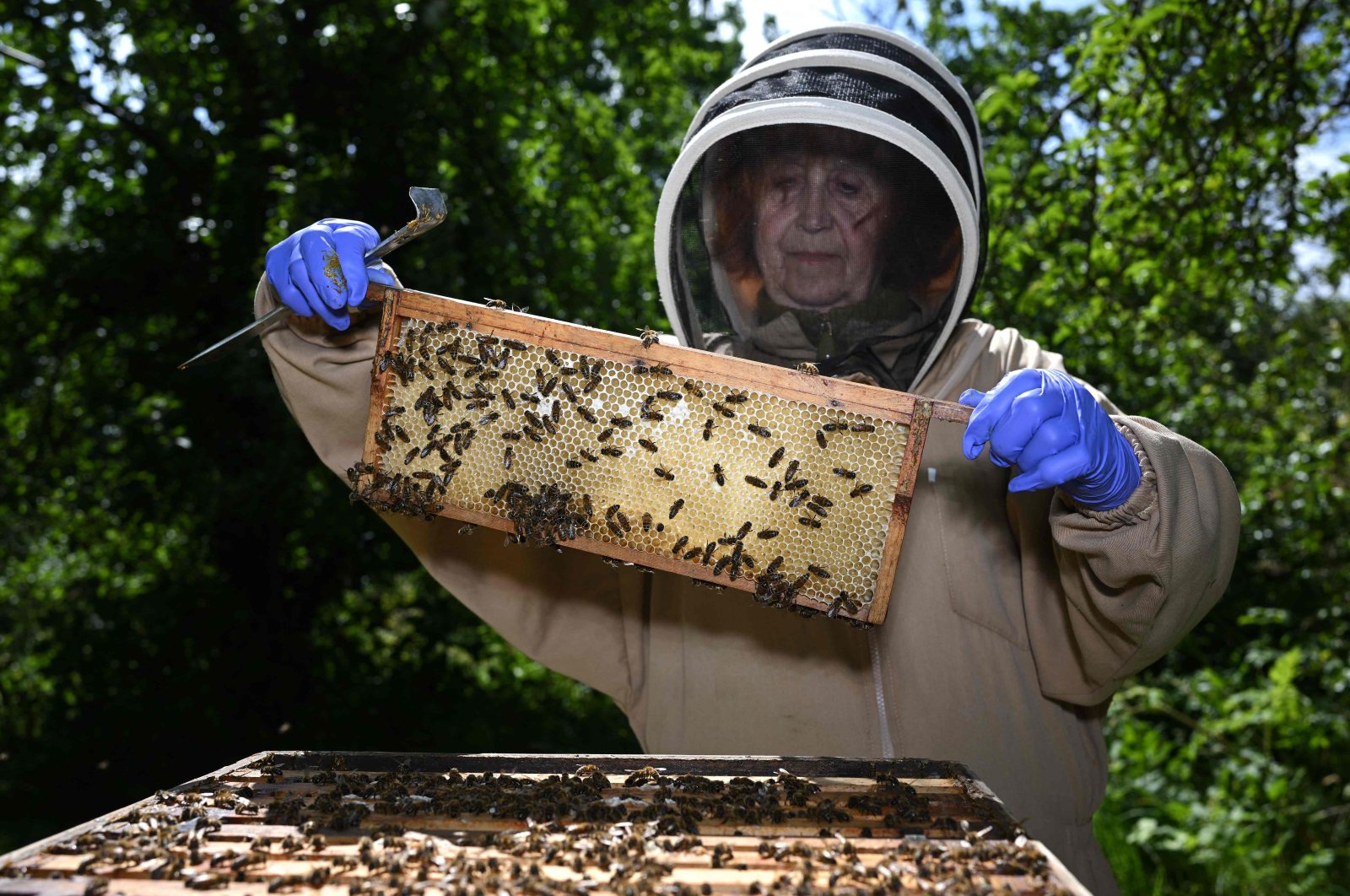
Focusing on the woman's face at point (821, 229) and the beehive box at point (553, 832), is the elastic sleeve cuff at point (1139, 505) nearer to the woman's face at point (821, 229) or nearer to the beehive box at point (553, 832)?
the beehive box at point (553, 832)

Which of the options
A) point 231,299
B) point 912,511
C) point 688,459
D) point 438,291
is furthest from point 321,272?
point 231,299

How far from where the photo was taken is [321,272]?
2.86 metres

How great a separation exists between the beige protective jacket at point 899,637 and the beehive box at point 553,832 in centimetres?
→ 53

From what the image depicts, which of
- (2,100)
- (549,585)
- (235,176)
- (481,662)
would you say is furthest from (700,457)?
(2,100)

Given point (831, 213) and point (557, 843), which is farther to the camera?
point (831, 213)

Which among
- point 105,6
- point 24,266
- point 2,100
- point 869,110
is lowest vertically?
point 869,110

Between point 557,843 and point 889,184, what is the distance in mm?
2230

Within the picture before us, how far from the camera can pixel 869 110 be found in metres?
2.96

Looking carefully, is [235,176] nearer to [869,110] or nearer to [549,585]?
[549,585]

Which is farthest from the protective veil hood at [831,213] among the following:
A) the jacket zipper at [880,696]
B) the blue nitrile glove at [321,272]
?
the blue nitrile glove at [321,272]

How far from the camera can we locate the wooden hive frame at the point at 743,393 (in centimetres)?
257

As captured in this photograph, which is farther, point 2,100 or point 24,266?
point 24,266

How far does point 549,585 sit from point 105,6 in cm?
615

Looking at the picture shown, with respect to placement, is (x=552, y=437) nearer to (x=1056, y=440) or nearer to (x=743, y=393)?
(x=743, y=393)
